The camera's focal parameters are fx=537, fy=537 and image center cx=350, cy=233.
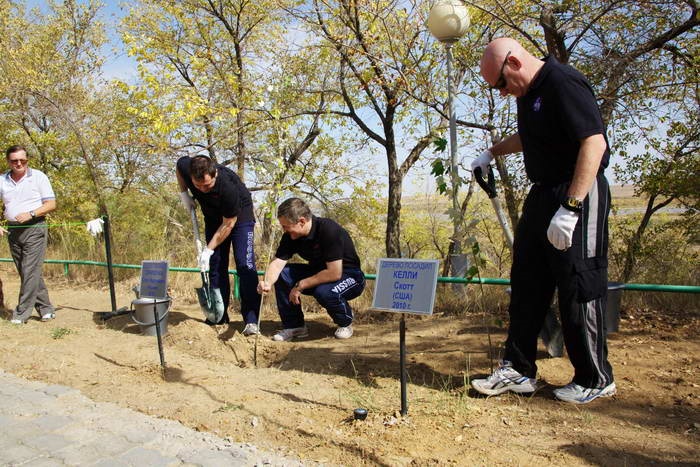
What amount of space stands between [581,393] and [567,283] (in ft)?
2.05

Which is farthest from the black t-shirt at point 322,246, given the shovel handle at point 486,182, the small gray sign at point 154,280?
the shovel handle at point 486,182

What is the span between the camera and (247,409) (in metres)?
3.03

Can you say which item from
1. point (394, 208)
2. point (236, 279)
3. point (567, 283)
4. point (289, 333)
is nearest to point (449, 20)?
point (289, 333)

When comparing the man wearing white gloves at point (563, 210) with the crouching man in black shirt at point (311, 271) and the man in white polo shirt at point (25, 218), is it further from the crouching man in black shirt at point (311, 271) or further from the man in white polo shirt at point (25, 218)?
the man in white polo shirt at point (25, 218)

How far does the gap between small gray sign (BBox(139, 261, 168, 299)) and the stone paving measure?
61.8 inches

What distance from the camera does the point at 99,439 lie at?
9.00ft

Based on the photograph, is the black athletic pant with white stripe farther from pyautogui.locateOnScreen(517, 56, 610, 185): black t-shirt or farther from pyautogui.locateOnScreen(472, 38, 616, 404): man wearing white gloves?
pyautogui.locateOnScreen(517, 56, 610, 185): black t-shirt

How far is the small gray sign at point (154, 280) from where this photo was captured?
4.87 meters

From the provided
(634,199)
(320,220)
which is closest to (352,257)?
(320,220)

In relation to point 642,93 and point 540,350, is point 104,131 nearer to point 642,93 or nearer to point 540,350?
point 642,93

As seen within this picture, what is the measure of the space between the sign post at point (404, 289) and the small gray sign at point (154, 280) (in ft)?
8.31

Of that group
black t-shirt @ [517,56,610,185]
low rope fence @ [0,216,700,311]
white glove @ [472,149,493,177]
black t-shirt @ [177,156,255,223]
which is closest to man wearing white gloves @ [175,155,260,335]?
black t-shirt @ [177,156,255,223]

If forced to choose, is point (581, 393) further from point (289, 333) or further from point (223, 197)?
point (223, 197)

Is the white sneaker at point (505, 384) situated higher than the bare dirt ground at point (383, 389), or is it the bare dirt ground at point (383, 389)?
the white sneaker at point (505, 384)
